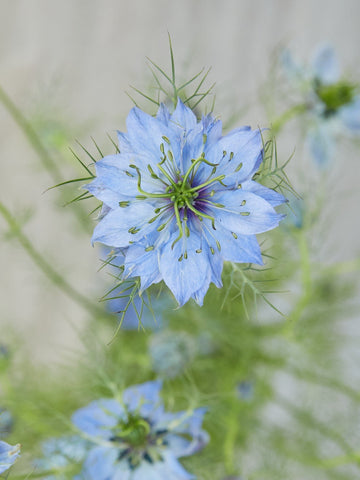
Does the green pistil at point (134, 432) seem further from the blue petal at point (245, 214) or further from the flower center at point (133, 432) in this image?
the blue petal at point (245, 214)

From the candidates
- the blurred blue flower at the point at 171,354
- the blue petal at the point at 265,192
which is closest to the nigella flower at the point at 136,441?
the blurred blue flower at the point at 171,354

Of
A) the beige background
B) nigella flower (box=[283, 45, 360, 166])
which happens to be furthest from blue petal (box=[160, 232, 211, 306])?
the beige background

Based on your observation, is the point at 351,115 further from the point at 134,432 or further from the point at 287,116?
the point at 134,432

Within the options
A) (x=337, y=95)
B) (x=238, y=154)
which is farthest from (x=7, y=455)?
(x=337, y=95)

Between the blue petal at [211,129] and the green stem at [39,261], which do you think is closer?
the blue petal at [211,129]

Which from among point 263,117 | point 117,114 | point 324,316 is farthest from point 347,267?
point 117,114
